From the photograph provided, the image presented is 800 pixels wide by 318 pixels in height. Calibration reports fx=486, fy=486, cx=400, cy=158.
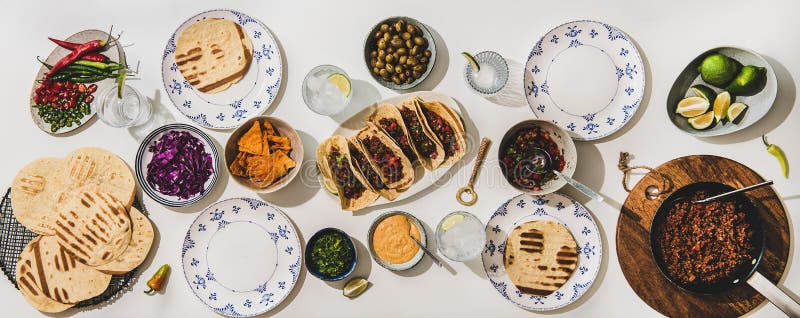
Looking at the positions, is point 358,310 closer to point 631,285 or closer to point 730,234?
point 631,285

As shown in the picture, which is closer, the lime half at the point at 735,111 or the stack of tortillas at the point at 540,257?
the lime half at the point at 735,111

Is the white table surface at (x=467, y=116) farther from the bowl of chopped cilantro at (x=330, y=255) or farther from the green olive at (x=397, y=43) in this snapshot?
the green olive at (x=397, y=43)

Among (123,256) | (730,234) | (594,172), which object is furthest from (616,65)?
(123,256)

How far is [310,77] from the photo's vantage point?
2.90 metres

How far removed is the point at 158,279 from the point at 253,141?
104 centimetres

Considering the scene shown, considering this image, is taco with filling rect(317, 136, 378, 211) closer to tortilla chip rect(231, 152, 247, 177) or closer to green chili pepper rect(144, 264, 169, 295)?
tortilla chip rect(231, 152, 247, 177)

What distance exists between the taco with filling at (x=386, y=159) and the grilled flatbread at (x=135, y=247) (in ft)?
4.67

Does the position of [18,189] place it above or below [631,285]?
above

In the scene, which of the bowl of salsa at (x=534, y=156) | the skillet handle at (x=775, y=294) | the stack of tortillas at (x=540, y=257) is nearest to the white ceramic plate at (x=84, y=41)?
the bowl of salsa at (x=534, y=156)

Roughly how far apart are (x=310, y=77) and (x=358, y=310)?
1434mm

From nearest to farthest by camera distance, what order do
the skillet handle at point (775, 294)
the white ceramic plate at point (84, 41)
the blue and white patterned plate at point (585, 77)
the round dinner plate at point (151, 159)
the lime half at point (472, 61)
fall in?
the skillet handle at point (775, 294) < the lime half at point (472, 61) < the blue and white patterned plate at point (585, 77) < the round dinner plate at point (151, 159) < the white ceramic plate at point (84, 41)

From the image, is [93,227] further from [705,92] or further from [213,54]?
[705,92]

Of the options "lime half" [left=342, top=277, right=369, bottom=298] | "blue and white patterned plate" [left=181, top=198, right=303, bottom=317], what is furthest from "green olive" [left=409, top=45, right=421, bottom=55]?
"lime half" [left=342, top=277, right=369, bottom=298]

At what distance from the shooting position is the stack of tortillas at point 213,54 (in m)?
2.94
